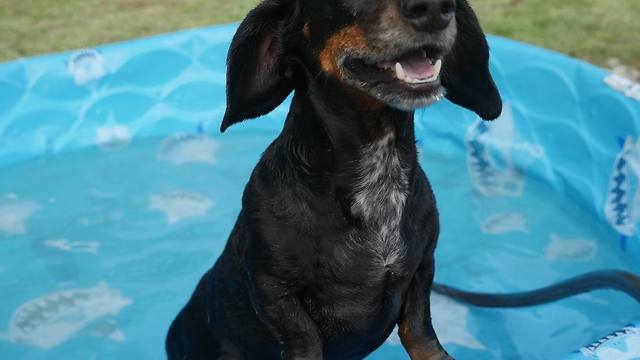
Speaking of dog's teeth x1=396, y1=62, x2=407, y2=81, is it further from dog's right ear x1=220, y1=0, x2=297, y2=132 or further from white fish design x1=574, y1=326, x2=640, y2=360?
white fish design x1=574, y1=326, x2=640, y2=360

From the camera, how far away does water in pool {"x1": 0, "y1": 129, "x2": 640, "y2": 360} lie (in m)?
5.09

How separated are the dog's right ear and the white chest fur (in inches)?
16.9

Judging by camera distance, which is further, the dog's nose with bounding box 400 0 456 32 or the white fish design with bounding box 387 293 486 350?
the white fish design with bounding box 387 293 486 350

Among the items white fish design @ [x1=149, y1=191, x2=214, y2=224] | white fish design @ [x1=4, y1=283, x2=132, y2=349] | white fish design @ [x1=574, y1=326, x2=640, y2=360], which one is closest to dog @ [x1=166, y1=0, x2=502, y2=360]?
white fish design @ [x1=574, y1=326, x2=640, y2=360]

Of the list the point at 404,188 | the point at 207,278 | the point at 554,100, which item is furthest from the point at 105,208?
the point at 404,188

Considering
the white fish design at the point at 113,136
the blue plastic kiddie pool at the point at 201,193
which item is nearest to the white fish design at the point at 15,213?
the blue plastic kiddie pool at the point at 201,193

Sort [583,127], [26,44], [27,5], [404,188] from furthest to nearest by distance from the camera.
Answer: [27,5], [26,44], [583,127], [404,188]

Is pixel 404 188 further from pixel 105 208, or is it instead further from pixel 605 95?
pixel 105 208

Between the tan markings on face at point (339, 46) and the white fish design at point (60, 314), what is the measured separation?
3.17m

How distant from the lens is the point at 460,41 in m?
3.16

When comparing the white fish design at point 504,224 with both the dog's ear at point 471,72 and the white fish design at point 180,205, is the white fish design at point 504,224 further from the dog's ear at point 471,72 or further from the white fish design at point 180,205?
the dog's ear at point 471,72

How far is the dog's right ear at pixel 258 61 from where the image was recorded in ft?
9.84

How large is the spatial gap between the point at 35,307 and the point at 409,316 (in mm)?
3184

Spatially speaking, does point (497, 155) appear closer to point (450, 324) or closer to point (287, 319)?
point (450, 324)
